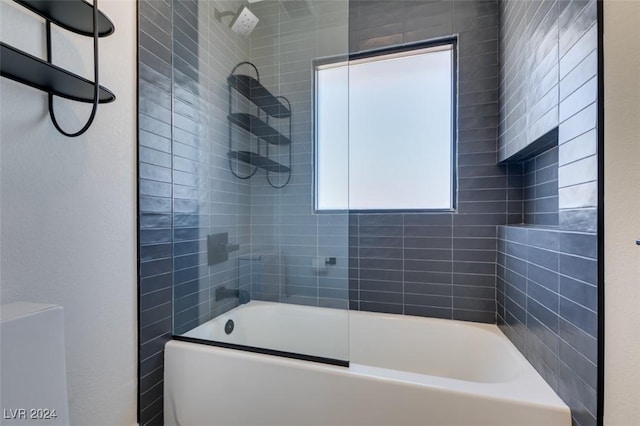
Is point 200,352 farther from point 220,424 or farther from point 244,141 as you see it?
point 244,141

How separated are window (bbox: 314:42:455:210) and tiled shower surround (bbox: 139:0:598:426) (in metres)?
0.10

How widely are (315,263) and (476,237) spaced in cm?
102

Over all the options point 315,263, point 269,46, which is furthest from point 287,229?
point 269,46

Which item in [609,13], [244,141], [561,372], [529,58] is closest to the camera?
[609,13]

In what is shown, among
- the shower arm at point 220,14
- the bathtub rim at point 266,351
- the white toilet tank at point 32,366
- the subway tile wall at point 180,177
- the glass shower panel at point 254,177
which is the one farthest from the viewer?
the shower arm at point 220,14

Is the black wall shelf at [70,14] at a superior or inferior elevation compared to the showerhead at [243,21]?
inferior

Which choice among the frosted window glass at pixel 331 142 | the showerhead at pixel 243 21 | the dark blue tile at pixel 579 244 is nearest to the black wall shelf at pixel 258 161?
the frosted window glass at pixel 331 142

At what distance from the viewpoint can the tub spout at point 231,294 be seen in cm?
185

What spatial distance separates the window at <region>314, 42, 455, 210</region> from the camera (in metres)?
1.91

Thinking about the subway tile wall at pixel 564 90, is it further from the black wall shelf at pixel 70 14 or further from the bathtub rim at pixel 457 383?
the black wall shelf at pixel 70 14

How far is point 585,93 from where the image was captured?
0.85 meters

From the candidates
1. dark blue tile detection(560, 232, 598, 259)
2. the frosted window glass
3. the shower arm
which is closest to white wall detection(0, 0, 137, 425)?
the shower arm

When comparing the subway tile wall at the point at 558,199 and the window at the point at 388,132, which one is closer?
the subway tile wall at the point at 558,199

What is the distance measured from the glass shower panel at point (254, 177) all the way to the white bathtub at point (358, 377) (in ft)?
0.16
